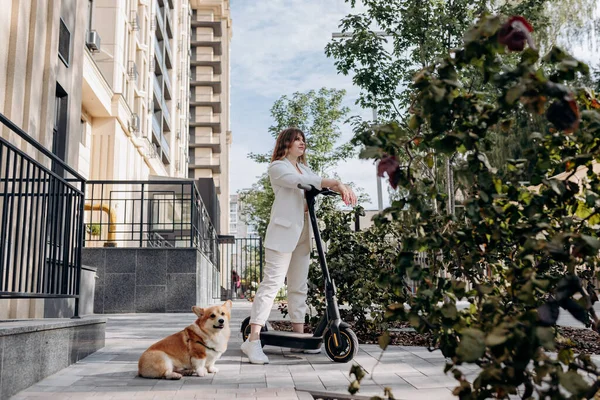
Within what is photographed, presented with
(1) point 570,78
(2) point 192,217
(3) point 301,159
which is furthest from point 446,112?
(2) point 192,217

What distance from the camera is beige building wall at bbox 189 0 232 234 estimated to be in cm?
6072

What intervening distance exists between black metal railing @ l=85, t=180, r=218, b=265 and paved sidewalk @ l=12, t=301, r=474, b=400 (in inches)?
315

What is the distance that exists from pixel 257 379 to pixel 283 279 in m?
1.12

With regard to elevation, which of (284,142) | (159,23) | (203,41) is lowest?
(284,142)

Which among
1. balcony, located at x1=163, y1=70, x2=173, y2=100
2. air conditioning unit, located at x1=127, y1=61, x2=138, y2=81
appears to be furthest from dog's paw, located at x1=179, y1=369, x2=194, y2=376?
balcony, located at x1=163, y1=70, x2=173, y2=100

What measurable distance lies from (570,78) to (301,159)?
13.5 feet

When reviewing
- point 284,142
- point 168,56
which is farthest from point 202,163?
point 284,142

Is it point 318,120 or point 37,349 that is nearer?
point 37,349

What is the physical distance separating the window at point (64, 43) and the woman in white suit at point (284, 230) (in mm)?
6320

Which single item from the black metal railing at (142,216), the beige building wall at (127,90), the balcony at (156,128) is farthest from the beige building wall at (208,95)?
the black metal railing at (142,216)

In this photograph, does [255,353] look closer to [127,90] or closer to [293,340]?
[293,340]

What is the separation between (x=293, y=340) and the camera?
510 cm

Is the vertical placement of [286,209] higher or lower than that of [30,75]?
lower

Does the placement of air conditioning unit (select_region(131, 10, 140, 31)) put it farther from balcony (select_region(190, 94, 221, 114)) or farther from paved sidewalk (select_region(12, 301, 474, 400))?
balcony (select_region(190, 94, 221, 114))
